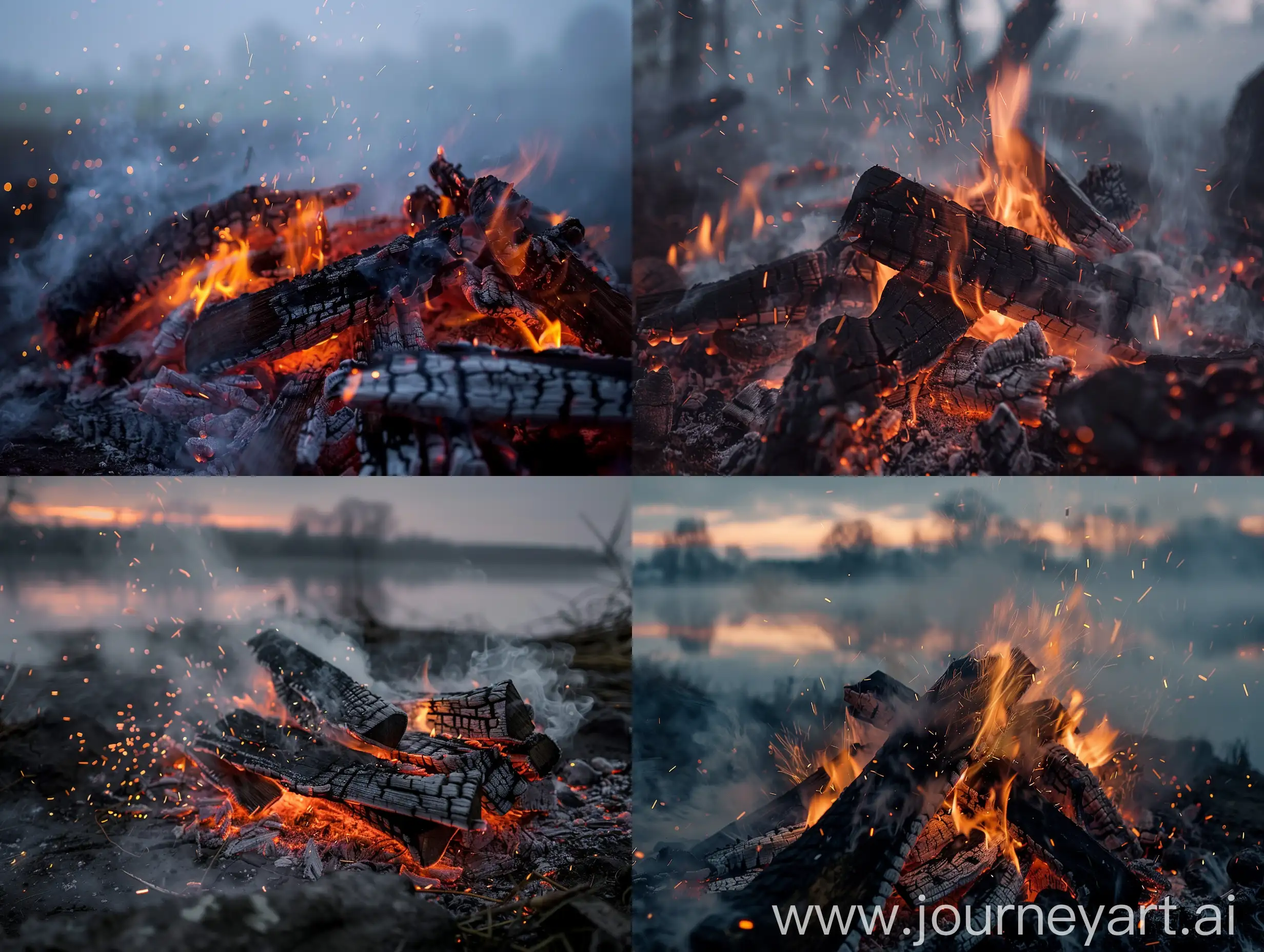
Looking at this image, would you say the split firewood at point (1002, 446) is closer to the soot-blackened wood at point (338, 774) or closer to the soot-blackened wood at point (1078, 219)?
the soot-blackened wood at point (1078, 219)

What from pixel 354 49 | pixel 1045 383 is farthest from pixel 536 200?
pixel 1045 383

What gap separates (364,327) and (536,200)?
0.58m

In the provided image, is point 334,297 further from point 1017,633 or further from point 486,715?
point 1017,633

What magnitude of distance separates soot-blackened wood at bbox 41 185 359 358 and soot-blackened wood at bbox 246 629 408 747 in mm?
1009

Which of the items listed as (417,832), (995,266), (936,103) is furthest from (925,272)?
(417,832)

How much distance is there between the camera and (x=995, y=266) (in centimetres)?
224

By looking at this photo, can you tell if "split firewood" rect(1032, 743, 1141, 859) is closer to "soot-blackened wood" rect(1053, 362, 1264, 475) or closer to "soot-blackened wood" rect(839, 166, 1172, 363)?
"soot-blackened wood" rect(1053, 362, 1264, 475)

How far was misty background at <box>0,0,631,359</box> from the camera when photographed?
2295mm

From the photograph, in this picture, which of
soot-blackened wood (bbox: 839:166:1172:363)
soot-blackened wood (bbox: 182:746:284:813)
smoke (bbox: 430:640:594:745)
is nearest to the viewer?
soot-blackened wood (bbox: 839:166:1172:363)

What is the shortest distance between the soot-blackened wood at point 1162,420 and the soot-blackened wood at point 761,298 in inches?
25.8

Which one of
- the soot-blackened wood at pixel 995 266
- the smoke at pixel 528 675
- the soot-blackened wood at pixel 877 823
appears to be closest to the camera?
the soot-blackened wood at pixel 877 823

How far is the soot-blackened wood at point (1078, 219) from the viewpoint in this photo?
2.25 metres

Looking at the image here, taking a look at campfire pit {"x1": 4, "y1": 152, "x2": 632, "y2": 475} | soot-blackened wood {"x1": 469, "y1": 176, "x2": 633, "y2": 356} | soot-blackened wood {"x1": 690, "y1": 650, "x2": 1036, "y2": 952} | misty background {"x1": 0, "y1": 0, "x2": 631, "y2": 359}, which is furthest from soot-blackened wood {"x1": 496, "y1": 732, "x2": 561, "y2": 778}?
misty background {"x1": 0, "y1": 0, "x2": 631, "y2": 359}

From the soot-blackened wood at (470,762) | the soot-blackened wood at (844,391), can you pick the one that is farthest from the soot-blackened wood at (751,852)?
the soot-blackened wood at (844,391)
